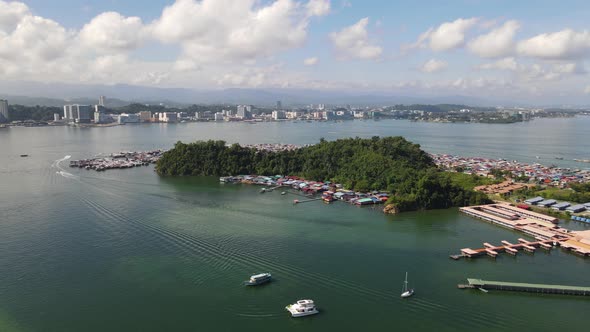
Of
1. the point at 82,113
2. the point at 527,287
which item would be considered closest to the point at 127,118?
the point at 82,113

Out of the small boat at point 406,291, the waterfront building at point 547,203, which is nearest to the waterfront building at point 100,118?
the waterfront building at point 547,203

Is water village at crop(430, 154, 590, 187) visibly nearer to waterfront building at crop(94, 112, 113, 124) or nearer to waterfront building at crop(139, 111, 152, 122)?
waterfront building at crop(94, 112, 113, 124)

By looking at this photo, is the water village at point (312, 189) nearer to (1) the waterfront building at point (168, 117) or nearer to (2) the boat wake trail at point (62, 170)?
(2) the boat wake trail at point (62, 170)

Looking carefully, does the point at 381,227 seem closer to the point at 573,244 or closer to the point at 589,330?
the point at 573,244

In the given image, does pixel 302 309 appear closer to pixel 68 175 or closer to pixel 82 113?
pixel 68 175

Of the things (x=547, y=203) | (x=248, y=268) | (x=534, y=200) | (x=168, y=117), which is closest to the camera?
(x=248, y=268)

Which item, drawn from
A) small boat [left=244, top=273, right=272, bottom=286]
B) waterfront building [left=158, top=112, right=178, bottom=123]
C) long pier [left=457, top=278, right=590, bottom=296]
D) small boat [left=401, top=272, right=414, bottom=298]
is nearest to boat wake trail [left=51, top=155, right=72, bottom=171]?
small boat [left=244, top=273, right=272, bottom=286]

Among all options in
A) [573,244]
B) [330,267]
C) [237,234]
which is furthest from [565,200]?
[237,234]
